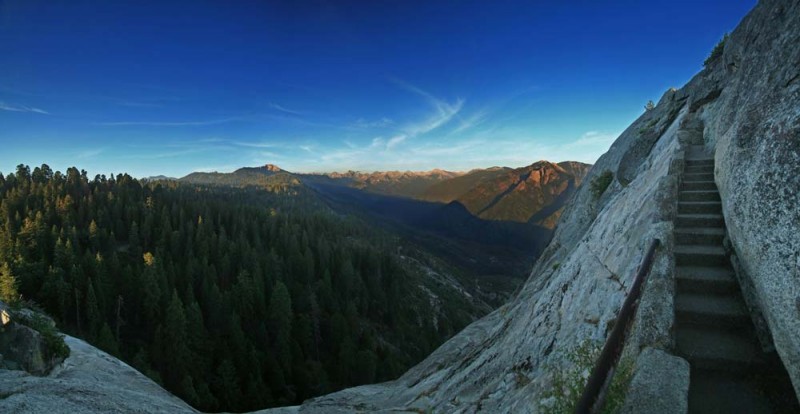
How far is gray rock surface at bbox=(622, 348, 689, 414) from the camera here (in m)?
4.68

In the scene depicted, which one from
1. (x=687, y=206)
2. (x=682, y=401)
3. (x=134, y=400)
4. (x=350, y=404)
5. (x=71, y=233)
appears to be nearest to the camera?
(x=682, y=401)

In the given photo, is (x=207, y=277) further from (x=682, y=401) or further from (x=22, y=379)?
(x=682, y=401)

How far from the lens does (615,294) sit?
924 centimetres

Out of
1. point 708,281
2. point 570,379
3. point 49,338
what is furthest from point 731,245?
point 49,338

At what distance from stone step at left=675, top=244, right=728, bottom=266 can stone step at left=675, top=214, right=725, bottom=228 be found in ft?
4.08

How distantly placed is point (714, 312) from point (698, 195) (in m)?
6.59

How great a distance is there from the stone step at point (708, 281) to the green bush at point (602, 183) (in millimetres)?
21990

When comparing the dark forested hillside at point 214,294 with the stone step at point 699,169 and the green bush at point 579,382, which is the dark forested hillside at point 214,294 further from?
the stone step at point 699,169

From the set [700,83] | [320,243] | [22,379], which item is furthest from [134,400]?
[320,243]

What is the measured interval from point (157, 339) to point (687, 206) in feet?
289

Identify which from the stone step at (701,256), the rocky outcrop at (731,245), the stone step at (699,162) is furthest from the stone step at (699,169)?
the stone step at (701,256)

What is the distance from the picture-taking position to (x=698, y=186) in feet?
→ 40.0

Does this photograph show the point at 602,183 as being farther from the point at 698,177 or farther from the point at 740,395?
the point at 740,395

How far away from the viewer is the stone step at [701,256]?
8.35 m
